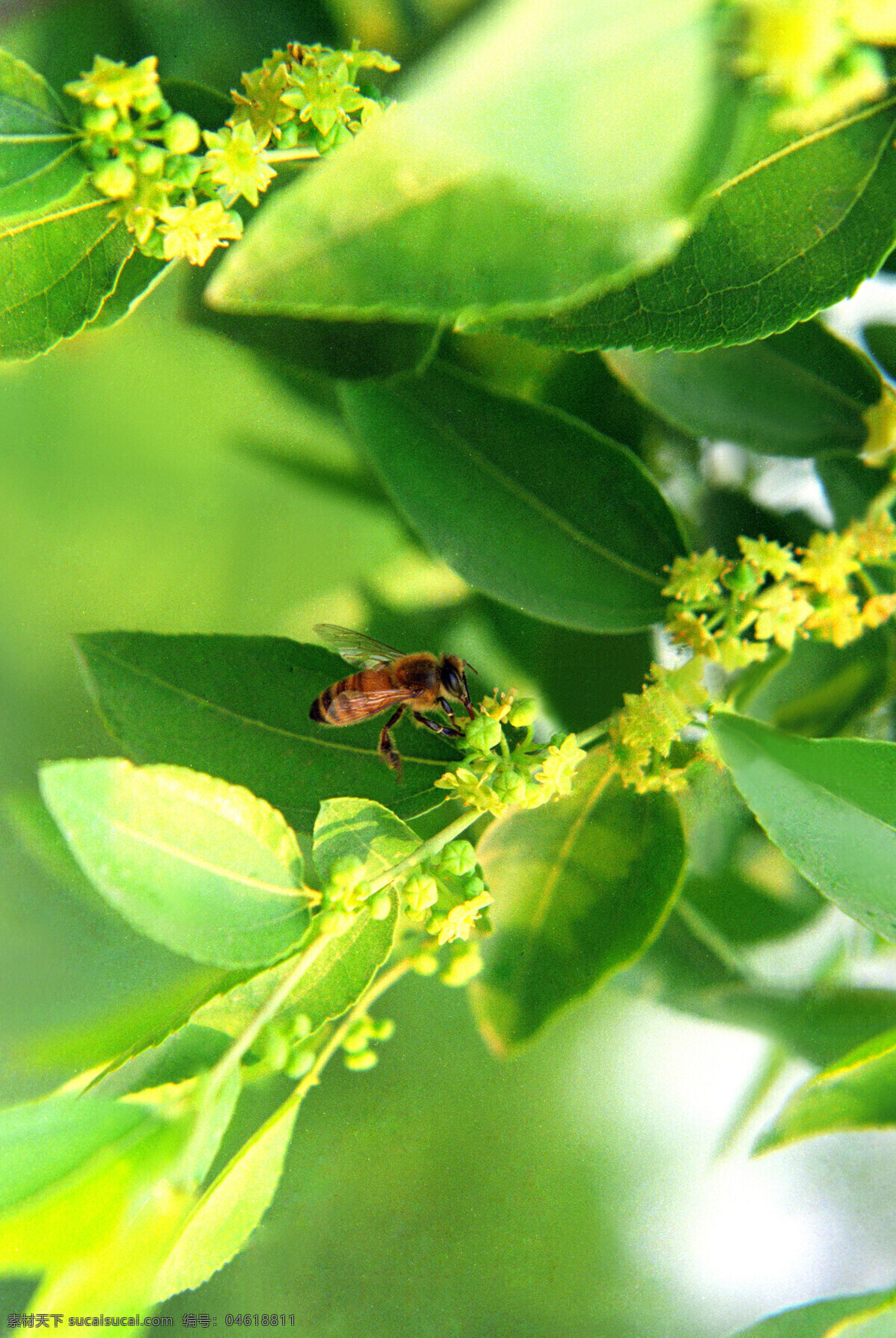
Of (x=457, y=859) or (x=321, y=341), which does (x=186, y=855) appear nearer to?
(x=457, y=859)

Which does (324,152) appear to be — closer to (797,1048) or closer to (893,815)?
(893,815)

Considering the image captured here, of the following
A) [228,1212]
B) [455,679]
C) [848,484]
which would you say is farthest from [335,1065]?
[848,484]

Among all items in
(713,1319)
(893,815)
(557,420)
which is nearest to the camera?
(893,815)

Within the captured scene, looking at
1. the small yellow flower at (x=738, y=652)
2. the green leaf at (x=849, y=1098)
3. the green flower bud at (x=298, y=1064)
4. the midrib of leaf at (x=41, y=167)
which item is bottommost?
the green leaf at (x=849, y=1098)

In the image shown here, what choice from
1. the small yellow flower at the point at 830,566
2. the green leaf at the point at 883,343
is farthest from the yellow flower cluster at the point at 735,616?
the green leaf at the point at 883,343

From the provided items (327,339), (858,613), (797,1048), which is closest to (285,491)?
(327,339)

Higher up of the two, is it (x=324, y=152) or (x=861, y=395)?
(x=324, y=152)

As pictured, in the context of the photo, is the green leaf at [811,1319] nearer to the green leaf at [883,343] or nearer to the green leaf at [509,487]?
the green leaf at [509,487]
